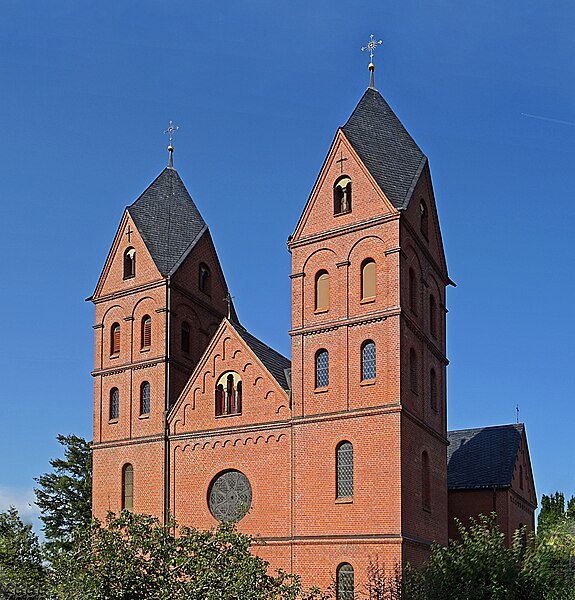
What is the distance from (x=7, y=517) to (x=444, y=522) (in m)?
18.6

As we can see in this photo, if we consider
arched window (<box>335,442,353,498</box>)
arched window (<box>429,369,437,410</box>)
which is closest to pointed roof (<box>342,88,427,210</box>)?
arched window (<box>429,369,437,410</box>)

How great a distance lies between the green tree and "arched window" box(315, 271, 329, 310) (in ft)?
92.9

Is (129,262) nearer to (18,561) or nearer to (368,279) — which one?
(368,279)

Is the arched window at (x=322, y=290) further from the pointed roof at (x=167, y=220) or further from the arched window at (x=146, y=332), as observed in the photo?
the arched window at (x=146, y=332)

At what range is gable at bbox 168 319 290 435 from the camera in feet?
125

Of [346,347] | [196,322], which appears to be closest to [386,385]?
[346,347]

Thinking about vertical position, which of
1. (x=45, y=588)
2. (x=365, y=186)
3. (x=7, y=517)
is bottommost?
(x=45, y=588)

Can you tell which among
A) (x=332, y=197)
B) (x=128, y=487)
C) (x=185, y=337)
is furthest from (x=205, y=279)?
(x=128, y=487)

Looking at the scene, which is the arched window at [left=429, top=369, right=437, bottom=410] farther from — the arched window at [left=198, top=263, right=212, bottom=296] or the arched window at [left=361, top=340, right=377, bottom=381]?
the arched window at [left=198, top=263, right=212, bottom=296]

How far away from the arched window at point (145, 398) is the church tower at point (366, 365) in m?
8.51

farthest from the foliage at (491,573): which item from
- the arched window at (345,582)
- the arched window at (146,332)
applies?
the arched window at (146,332)

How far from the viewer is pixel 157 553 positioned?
2300 cm

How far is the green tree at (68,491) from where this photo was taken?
59.7m

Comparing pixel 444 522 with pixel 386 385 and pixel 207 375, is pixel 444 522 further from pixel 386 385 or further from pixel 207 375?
pixel 207 375
